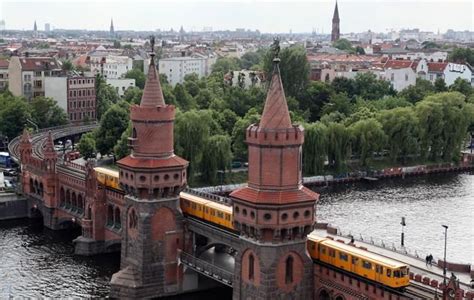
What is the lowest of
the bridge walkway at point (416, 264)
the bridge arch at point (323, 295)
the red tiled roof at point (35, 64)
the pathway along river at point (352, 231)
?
the pathway along river at point (352, 231)

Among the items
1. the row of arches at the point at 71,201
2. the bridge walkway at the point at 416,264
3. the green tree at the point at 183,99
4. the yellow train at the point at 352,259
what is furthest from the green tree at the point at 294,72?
the bridge walkway at the point at 416,264

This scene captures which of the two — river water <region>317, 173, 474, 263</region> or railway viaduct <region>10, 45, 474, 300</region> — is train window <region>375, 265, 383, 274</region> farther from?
river water <region>317, 173, 474, 263</region>

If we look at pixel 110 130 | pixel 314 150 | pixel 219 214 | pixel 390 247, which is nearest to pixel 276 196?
pixel 219 214

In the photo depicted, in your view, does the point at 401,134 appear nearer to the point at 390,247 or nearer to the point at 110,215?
the point at 110,215

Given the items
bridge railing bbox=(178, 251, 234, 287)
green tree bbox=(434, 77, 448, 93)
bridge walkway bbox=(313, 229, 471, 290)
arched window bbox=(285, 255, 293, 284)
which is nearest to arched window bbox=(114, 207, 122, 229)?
bridge railing bbox=(178, 251, 234, 287)

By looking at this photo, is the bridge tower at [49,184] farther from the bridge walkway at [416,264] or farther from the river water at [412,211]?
the bridge walkway at [416,264]

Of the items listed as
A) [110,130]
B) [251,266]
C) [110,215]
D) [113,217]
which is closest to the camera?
[251,266]

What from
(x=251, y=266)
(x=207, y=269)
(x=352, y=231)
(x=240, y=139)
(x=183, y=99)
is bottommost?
(x=352, y=231)

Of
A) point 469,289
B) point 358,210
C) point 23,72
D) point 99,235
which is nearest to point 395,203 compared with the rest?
point 358,210
